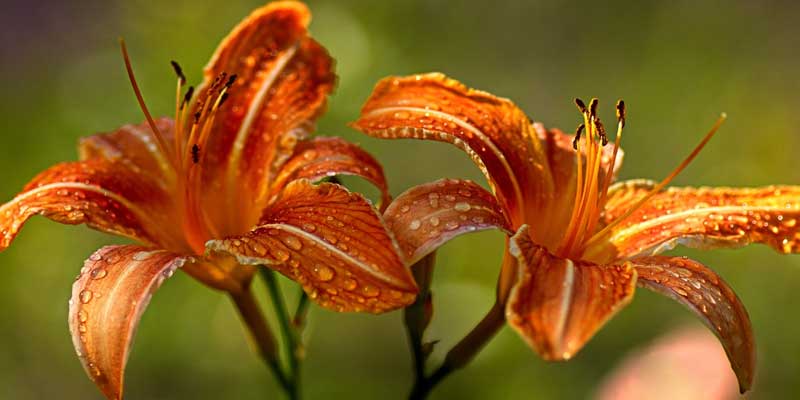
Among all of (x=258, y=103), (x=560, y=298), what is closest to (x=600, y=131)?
(x=560, y=298)

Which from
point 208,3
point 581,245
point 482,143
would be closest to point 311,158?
point 482,143

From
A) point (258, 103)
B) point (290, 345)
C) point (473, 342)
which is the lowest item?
point (290, 345)

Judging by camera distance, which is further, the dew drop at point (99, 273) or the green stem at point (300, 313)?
the green stem at point (300, 313)

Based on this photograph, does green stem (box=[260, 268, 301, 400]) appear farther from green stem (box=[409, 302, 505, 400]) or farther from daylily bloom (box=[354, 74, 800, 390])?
daylily bloom (box=[354, 74, 800, 390])

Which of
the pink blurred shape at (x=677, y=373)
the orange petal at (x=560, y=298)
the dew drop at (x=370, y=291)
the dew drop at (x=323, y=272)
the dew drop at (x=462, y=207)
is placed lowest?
the pink blurred shape at (x=677, y=373)

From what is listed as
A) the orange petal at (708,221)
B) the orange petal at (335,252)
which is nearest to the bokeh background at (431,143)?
the orange petal at (708,221)

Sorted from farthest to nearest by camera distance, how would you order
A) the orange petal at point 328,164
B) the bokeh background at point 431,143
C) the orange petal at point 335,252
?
the bokeh background at point 431,143 → the orange petal at point 328,164 → the orange petal at point 335,252

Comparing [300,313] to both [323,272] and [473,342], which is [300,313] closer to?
[473,342]

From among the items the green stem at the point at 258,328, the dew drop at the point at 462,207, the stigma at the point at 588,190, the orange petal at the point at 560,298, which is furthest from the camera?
the green stem at the point at 258,328

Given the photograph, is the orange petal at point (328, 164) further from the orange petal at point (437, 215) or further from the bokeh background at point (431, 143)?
the bokeh background at point (431, 143)
